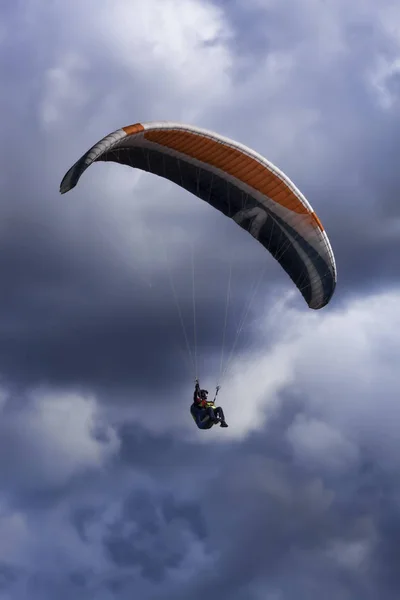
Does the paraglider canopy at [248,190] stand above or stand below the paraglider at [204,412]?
above

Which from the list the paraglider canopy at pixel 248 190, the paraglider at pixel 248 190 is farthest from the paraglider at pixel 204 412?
the paraglider canopy at pixel 248 190

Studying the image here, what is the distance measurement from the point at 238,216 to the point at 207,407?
9860 millimetres

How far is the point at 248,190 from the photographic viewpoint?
57156 millimetres

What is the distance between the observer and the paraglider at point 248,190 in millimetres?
54719

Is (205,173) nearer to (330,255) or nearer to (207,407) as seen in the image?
(330,255)

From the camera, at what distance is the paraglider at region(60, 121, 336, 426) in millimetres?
54719

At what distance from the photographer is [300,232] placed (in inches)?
2270

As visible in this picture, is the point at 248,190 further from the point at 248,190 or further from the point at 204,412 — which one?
the point at 204,412

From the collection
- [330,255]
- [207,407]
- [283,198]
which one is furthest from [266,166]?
[207,407]

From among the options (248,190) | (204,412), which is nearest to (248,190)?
(248,190)

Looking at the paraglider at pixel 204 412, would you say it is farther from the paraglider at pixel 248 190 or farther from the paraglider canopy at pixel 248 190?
the paraglider canopy at pixel 248 190

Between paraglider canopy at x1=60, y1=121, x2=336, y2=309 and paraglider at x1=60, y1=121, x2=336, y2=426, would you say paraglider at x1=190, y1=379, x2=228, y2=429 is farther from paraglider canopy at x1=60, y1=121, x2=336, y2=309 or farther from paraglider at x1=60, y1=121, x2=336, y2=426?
paraglider canopy at x1=60, y1=121, x2=336, y2=309

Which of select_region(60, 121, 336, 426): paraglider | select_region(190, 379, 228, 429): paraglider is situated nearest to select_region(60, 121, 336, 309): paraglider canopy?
select_region(60, 121, 336, 426): paraglider

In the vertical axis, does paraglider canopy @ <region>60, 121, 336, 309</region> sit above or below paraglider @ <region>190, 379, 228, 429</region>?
above
